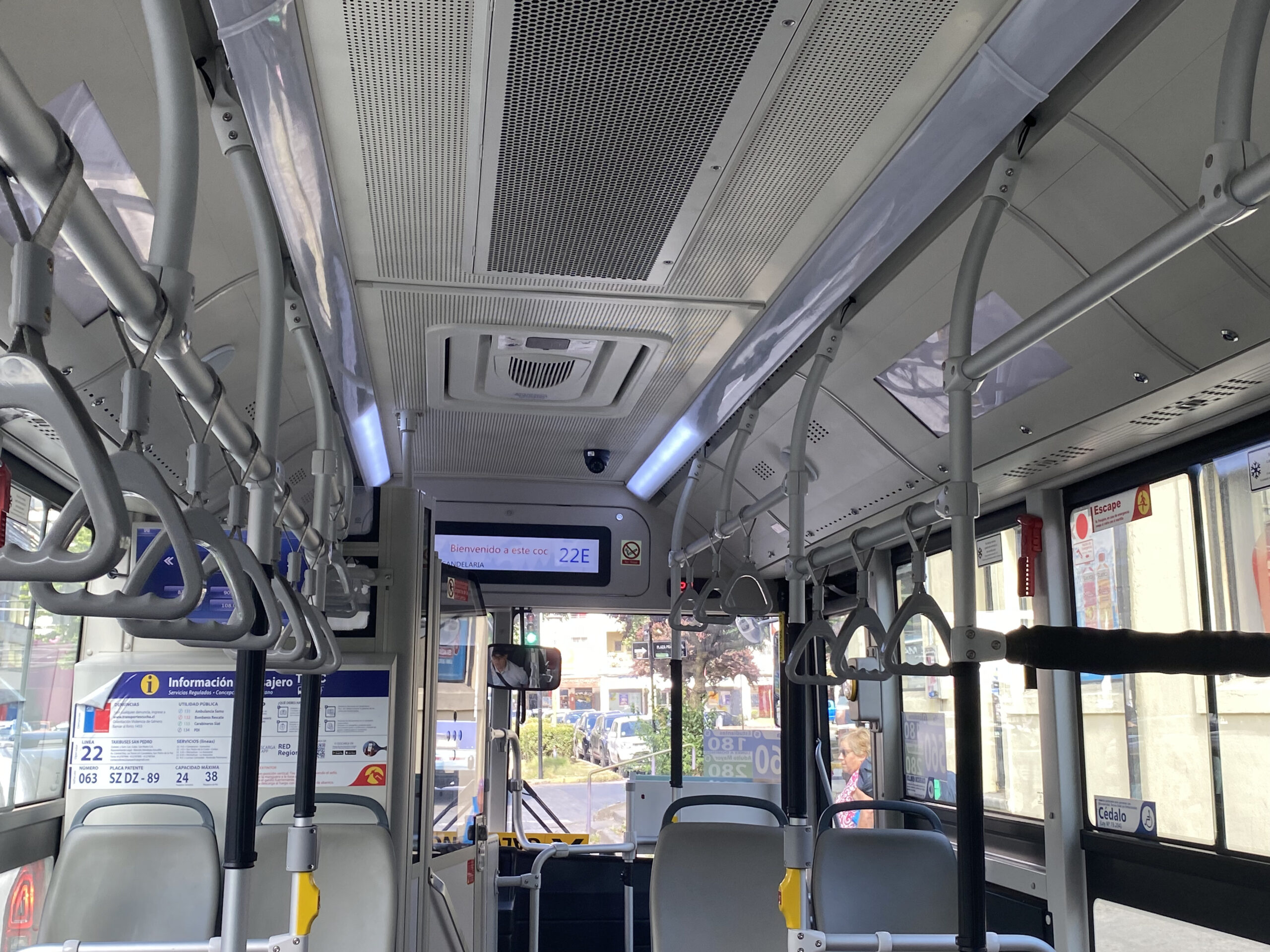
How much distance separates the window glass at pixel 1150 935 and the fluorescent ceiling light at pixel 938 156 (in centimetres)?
226

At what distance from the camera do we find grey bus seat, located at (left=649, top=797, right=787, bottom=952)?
4363 mm

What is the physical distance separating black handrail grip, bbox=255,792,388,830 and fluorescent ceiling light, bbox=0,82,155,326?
1823mm

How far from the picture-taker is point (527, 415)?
5.41 metres

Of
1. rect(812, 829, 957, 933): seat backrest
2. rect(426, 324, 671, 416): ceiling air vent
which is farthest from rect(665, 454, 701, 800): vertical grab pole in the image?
rect(812, 829, 957, 933): seat backrest

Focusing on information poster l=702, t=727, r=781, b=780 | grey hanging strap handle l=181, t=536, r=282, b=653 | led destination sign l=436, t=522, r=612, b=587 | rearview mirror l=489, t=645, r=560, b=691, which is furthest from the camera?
information poster l=702, t=727, r=781, b=780

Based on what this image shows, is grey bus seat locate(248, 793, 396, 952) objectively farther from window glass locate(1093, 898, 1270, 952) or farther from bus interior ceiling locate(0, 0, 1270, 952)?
window glass locate(1093, 898, 1270, 952)

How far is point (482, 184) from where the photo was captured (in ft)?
9.25

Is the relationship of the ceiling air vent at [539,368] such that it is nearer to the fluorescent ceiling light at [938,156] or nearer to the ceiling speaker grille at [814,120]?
the fluorescent ceiling light at [938,156]

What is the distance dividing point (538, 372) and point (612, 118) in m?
2.18

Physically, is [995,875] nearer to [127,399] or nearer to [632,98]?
[632,98]

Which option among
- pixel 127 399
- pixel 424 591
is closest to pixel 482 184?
pixel 127 399

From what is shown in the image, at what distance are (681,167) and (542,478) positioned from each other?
437cm

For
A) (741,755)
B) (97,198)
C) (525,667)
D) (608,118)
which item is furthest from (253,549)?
(741,755)

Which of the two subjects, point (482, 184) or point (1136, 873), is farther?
point (1136, 873)
